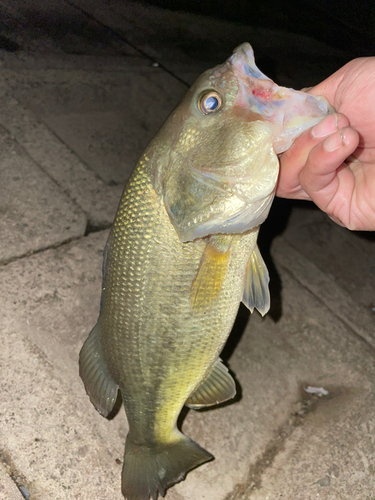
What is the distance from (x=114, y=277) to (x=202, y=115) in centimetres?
73

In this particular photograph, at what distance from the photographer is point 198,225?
1.56 metres

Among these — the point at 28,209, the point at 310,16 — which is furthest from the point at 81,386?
the point at 310,16

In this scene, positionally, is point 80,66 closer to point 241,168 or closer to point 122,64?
point 122,64

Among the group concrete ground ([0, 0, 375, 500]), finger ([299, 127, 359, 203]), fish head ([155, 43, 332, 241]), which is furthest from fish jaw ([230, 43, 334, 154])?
concrete ground ([0, 0, 375, 500])

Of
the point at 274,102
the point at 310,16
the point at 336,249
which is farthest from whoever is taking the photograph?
the point at 310,16

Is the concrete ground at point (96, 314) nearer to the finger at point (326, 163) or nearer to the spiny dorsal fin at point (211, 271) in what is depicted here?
the spiny dorsal fin at point (211, 271)

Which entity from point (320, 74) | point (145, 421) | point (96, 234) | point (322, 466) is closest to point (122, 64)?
point (96, 234)

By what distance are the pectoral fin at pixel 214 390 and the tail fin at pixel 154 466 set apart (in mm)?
206

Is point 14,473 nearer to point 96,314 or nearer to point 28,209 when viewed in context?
point 96,314

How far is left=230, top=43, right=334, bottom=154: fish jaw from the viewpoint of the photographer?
1471 mm

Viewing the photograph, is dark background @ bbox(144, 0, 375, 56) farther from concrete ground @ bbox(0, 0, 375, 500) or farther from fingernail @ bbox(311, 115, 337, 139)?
fingernail @ bbox(311, 115, 337, 139)

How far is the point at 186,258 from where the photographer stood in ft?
5.36

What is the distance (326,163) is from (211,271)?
1.97ft

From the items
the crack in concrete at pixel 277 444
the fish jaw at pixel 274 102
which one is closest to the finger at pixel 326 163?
the fish jaw at pixel 274 102
